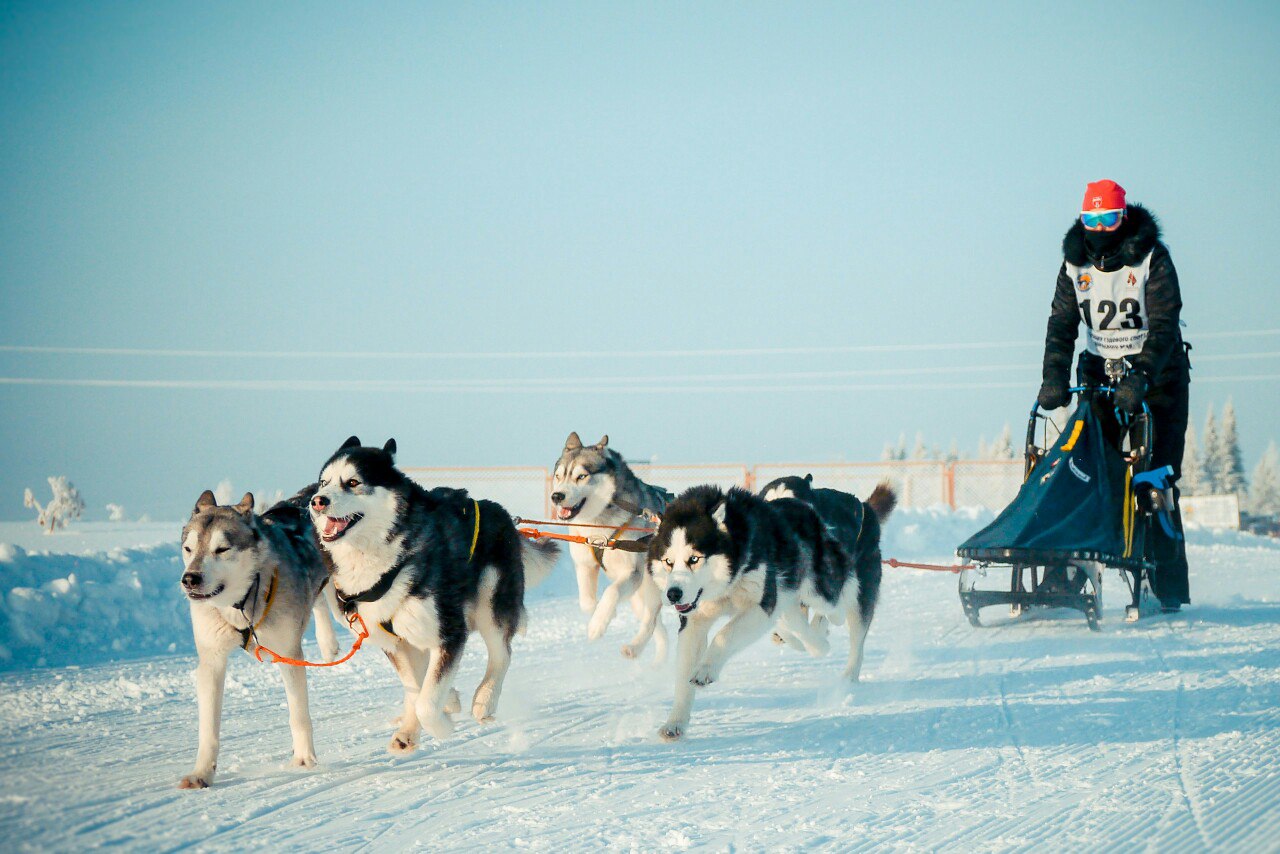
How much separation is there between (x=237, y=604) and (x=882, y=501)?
389 centimetres

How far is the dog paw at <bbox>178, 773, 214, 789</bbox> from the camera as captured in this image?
346cm

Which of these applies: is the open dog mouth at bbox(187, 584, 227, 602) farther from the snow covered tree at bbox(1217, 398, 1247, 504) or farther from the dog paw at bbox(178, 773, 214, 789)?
the snow covered tree at bbox(1217, 398, 1247, 504)

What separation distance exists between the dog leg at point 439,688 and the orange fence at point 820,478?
13818mm

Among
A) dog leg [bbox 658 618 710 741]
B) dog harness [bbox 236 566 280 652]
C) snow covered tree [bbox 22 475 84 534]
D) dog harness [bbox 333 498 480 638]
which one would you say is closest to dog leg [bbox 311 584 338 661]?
dog harness [bbox 333 498 480 638]

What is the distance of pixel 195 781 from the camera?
3467mm

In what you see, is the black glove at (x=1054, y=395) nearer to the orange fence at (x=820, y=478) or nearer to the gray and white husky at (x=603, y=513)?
the gray and white husky at (x=603, y=513)

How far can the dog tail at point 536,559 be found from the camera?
544cm

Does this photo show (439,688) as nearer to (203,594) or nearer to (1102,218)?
(203,594)

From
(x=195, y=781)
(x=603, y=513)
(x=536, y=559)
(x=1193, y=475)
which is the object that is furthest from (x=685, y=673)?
(x=1193, y=475)

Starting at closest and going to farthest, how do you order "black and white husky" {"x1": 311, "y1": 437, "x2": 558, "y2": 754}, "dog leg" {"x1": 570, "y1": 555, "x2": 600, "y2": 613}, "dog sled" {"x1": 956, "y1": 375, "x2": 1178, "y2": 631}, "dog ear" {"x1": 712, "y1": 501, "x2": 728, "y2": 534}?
"black and white husky" {"x1": 311, "y1": 437, "x2": 558, "y2": 754}, "dog ear" {"x1": 712, "y1": 501, "x2": 728, "y2": 534}, "dog sled" {"x1": 956, "y1": 375, "x2": 1178, "y2": 631}, "dog leg" {"x1": 570, "y1": 555, "x2": 600, "y2": 613}

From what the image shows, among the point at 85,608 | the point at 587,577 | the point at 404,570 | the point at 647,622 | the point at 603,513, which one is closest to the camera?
the point at 404,570

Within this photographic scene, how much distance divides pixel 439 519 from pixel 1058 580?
182 inches

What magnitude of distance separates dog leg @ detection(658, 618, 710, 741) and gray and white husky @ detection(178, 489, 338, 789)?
53.0 inches

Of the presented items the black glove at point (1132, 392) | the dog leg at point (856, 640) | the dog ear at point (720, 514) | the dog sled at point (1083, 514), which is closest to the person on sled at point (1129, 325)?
the black glove at point (1132, 392)
